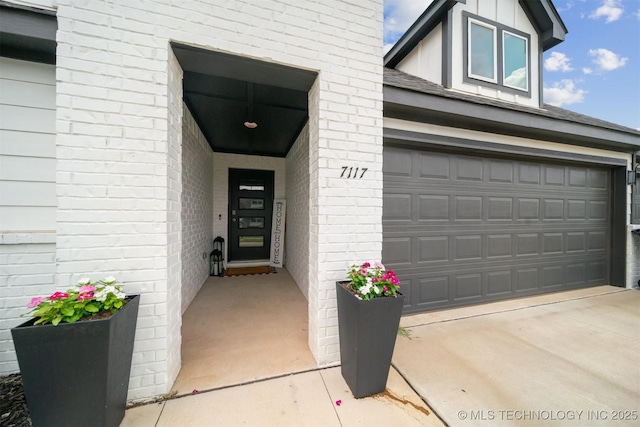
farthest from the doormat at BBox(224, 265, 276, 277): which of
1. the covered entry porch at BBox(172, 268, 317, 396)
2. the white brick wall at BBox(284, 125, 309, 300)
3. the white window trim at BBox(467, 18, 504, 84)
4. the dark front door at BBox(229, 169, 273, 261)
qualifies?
the white window trim at BBox(467, 18, 504, 84)

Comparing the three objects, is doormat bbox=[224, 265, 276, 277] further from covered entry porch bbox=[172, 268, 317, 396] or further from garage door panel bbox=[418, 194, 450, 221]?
garage door panel bbox=[418, 194, 450, 221]

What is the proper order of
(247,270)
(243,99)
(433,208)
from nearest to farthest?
(243,99)
(433,208)
(247,270)

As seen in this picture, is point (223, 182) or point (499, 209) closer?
point (499, 209)

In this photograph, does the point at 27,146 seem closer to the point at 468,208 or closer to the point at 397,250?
the point at 397,250

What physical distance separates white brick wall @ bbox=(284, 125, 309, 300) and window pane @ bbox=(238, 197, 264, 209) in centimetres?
81

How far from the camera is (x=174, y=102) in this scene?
5.57ft

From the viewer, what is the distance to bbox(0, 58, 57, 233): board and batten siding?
5.40 ft

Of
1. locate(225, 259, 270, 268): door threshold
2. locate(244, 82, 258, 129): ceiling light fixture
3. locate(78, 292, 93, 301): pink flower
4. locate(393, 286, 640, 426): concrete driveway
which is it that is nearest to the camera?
locate(78, 292, 93, 301): pink flower

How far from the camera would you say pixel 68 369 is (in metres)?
1.12

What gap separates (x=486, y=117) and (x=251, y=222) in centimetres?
481

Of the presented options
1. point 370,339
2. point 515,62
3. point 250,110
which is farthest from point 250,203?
point 515,62

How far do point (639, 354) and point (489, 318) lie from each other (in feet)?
3.72

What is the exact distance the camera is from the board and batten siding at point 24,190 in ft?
5.39

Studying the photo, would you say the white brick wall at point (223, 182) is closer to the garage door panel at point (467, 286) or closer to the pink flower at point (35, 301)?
the pink flower at point (35, 301)
